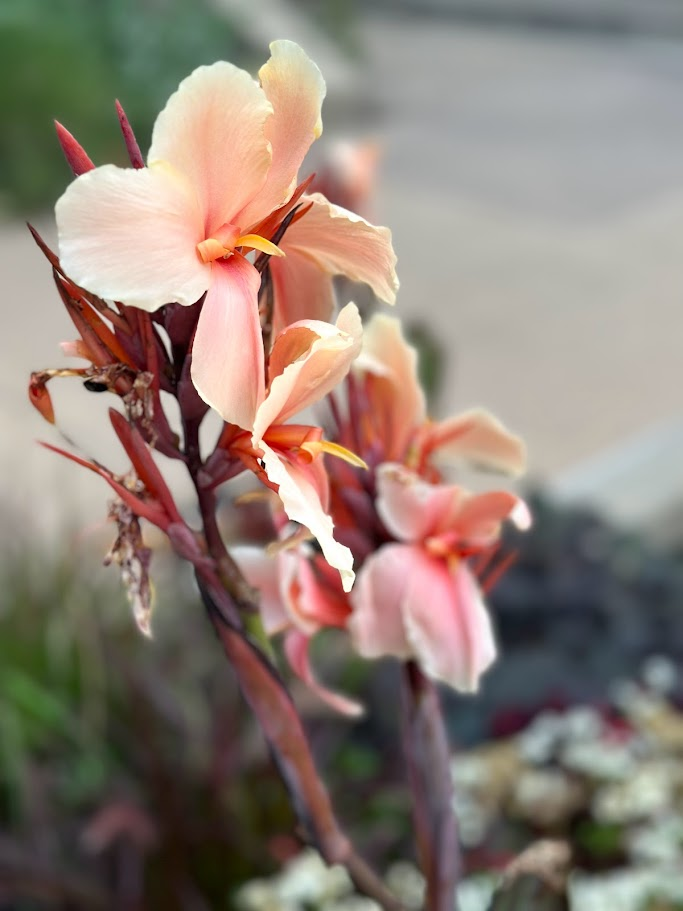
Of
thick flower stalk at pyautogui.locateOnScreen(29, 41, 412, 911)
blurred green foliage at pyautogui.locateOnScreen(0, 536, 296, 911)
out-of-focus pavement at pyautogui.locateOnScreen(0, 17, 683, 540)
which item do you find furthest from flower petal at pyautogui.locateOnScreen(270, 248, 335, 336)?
out-of-focus pavement at pyautogui.locateOnScreen(0, 17, 683, 540)

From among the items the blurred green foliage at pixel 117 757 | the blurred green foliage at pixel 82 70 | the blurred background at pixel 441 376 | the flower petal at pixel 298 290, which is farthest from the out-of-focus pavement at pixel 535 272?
the flower petal at pixel 298 290

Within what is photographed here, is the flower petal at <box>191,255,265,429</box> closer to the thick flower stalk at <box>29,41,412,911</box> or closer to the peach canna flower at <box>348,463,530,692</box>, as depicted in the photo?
the thick flower stalk at <box>29,41,412,911</box>

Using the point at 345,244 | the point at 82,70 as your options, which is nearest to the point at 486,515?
the point at 345,244

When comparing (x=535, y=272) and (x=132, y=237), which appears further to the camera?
(x=535, y=272)

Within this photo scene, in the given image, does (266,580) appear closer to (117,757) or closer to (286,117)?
(286,117)

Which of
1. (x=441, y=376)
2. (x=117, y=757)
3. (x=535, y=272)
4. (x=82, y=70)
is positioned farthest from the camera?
(x=82, y=70)

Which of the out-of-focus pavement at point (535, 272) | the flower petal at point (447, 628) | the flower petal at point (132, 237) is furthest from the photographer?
the out-of-focus pavement at point (535, 272)

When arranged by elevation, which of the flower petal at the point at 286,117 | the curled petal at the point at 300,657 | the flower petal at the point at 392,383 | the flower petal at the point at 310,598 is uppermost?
the flower petal at the point at 286,117

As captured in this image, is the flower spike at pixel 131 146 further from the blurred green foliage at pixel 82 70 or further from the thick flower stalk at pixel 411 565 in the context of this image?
the blurred green foliage at pixel 82 70

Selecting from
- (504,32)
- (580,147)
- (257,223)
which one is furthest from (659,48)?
(257,223)
